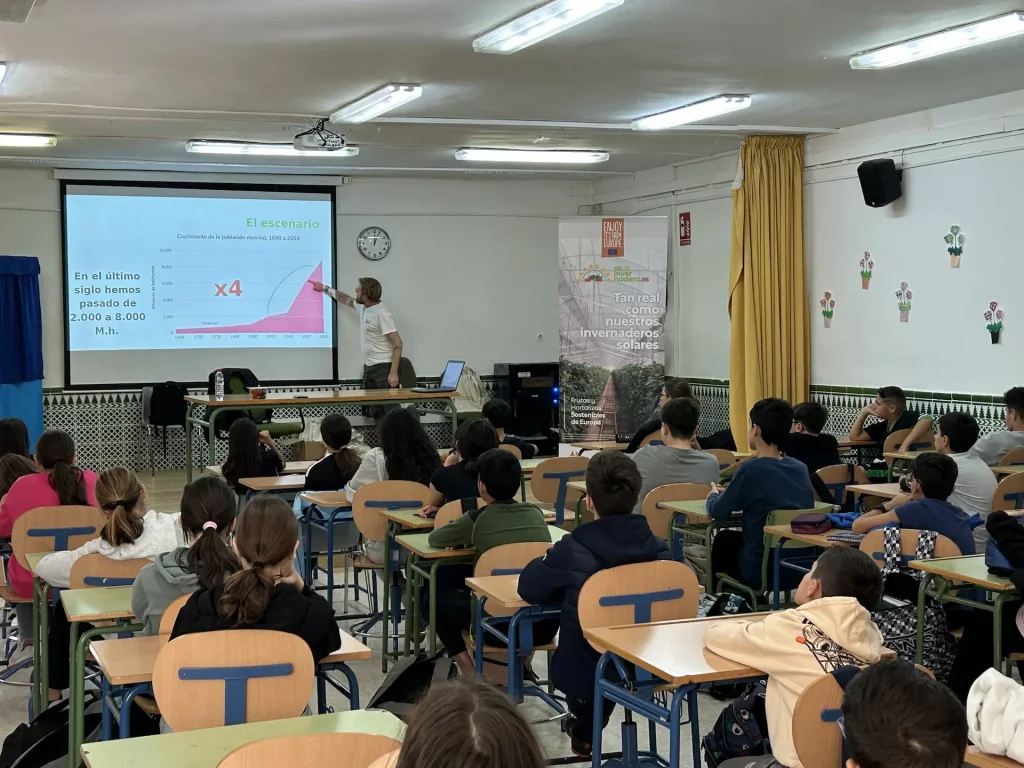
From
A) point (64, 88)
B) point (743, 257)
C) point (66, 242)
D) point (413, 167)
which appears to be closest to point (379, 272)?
point (413, 167)

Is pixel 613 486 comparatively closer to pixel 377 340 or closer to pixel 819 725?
pixel 819 725

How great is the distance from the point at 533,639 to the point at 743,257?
6.29 metres

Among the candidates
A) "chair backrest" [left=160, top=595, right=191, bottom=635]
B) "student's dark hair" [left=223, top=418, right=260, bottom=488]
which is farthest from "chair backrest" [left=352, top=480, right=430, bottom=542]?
"chair backrest" [left=160, top=595, right=191, bottom=635]

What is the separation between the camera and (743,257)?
986cm

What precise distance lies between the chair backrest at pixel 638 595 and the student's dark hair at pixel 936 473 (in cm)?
143

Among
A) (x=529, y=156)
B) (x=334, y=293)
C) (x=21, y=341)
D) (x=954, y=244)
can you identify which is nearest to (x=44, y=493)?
(x=954, y=244)

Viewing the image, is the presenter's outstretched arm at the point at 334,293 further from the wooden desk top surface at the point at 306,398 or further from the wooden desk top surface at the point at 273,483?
the wooden desk top surface at the point at 273,483

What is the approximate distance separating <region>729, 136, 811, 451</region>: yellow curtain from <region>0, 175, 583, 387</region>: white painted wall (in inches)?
148

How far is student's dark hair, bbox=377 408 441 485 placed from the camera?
5785 millimetres

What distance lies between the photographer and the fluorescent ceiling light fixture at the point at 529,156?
10.7 meters

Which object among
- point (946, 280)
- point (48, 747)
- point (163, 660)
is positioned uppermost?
point (946, 280)

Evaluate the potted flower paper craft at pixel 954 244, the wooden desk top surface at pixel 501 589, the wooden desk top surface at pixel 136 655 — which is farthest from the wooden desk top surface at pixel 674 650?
the potted flower paper craft at pixel 954 244

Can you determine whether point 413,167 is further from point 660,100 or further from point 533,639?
point 533,639

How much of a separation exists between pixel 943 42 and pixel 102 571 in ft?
16.5
